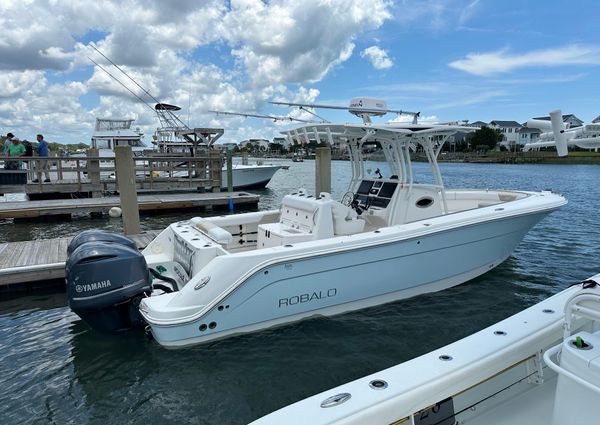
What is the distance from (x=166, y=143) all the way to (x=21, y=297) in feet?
64.9

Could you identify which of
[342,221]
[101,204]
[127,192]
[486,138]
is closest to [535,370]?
[342,221]

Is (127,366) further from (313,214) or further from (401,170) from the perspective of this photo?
(401,170)

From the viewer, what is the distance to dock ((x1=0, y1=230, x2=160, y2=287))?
21.3 feet

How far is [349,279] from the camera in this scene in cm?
515

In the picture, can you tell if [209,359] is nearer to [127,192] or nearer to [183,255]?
[183,255]

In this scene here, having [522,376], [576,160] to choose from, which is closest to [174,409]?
[522,376]

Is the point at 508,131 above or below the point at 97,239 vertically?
above

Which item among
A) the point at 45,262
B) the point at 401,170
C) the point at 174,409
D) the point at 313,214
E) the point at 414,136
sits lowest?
the point at 174,409

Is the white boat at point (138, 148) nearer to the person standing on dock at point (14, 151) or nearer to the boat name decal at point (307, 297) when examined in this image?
the person standing on dock at point (14, 151)

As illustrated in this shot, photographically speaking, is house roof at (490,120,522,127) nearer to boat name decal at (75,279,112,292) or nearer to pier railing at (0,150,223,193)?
pier railing at (0,150,223,193)

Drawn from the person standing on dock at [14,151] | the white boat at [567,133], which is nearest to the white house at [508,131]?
the person standing on dock at [14,151]

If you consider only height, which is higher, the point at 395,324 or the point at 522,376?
the point at 522,376

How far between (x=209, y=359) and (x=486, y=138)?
7669 centimetres

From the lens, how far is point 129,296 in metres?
4.32
